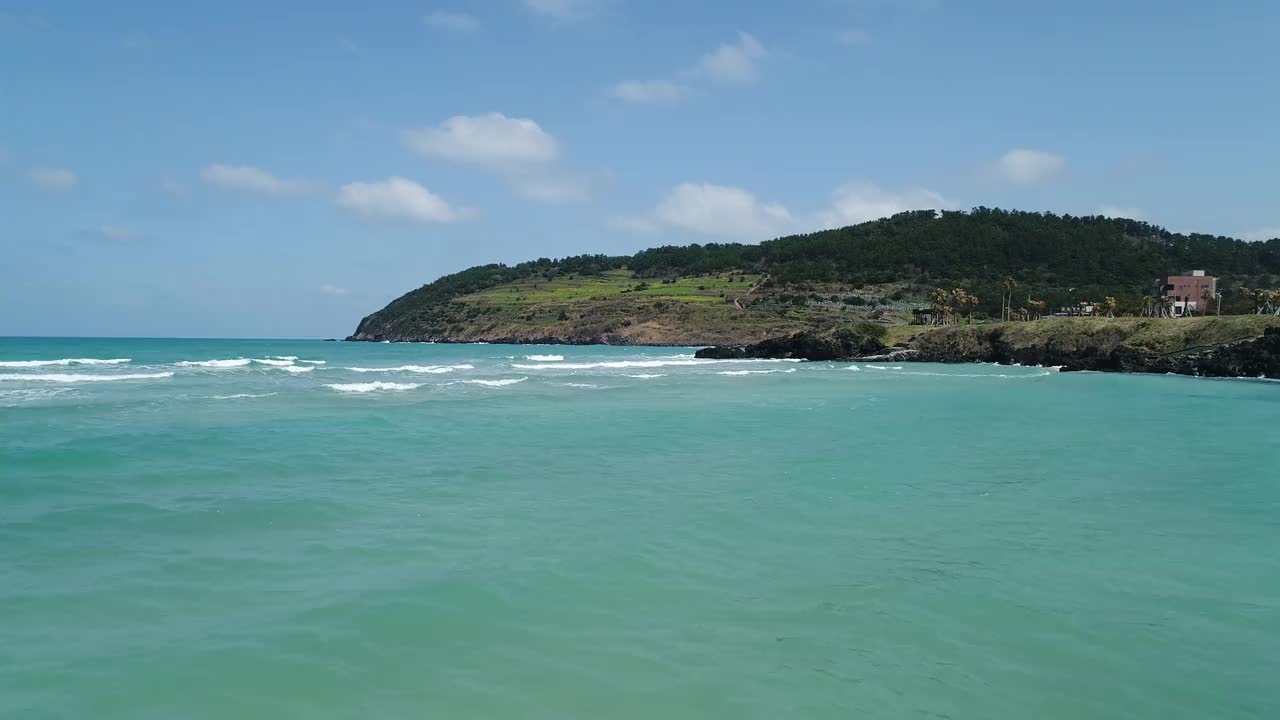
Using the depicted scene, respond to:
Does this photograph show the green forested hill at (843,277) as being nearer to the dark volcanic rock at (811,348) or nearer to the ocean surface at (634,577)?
the dark volcanic rock at (811,348)

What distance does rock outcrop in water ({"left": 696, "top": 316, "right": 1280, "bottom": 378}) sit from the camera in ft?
154

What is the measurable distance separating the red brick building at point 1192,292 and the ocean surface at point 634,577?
9684 centimetres

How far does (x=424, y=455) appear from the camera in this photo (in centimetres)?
1619

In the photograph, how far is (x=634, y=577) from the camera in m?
8.27

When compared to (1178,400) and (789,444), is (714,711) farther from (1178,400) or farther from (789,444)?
(1178,400)

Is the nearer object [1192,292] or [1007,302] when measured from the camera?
[1192,292]

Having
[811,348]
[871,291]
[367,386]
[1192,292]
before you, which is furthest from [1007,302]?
[367,386]

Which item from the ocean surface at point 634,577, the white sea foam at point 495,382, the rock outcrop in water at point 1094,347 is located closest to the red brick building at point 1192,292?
the rock outcrop in water at point 1094,347

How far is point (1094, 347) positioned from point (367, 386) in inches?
1901

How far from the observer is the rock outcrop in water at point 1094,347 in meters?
46.9

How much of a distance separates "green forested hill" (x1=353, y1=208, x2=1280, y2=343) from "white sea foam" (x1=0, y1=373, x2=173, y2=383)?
260 feet

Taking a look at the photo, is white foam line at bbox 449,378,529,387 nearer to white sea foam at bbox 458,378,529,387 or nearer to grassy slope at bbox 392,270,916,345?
white sea foam at bbox 458,378,529,387

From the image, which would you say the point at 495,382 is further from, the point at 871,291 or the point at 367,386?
the point at 871,291

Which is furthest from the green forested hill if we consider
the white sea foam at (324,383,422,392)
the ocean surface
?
A: the ocean surface
